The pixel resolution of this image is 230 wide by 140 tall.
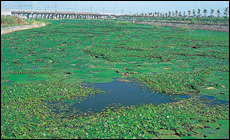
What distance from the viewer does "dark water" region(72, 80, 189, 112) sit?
298 inches

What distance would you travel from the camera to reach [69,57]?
14.5 m

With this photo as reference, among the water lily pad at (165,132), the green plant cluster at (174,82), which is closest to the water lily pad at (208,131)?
the water lily pad at (165,132)

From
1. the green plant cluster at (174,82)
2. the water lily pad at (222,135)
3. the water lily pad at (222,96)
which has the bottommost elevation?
the water lily pad at (222,135)

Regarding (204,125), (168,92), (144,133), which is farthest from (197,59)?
(144,133)

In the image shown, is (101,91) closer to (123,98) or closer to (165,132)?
(123,98)

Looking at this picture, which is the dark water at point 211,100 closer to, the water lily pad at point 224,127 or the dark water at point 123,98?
the dark water at point 123,98

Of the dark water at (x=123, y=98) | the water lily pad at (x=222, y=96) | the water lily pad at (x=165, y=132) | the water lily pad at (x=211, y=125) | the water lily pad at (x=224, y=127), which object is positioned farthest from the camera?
the water lily pad at (x=222, y=96)

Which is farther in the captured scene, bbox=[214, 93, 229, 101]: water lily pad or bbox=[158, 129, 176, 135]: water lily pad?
bbox=[214, 93, 229, 101]: water lily pad

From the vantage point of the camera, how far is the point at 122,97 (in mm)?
8414

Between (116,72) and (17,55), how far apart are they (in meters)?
6.46

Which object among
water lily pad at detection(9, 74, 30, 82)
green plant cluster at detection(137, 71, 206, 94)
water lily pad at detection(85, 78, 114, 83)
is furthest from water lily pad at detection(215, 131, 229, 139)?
water lily pad at detection(9, 74, 30, 82)

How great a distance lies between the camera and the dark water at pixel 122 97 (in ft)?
24.8

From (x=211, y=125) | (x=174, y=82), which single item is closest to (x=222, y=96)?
(x=174, y=82)

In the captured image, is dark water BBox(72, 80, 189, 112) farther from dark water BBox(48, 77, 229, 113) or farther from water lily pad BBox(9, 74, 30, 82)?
water lily pad BBox(9, 74, 30, 82)
